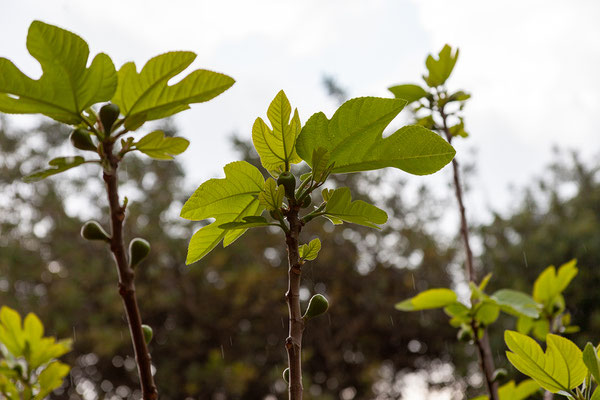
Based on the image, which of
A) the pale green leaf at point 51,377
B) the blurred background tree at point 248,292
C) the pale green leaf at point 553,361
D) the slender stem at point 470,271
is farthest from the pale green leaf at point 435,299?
the blurred background tree at point 248,292

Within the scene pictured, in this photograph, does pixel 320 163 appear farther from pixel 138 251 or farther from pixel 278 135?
pixel 138 251

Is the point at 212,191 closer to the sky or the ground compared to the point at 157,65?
closer to the ground

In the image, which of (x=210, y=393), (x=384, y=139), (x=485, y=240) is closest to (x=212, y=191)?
(x=384, y=139)

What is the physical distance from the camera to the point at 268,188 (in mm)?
505

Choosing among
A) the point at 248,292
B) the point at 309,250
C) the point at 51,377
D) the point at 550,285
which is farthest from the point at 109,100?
the point at 248,292

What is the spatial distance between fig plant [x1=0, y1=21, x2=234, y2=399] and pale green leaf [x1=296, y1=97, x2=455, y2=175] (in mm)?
111

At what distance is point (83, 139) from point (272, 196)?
0.61 feet

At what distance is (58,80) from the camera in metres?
0.49

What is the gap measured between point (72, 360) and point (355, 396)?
14.8ft

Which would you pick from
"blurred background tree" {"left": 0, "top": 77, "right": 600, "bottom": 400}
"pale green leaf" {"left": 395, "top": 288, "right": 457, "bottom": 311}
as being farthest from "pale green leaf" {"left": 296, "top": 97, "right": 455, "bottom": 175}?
"blurred background tree" {"left": 0, "top": 77, "right": 600, "bottom": 400}

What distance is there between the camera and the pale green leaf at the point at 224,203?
51 centimetres

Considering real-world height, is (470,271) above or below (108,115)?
Answer: below

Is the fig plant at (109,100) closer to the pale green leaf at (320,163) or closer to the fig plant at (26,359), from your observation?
the pale green leaf at (320,163)

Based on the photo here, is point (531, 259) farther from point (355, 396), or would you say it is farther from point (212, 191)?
point (212, 191)
